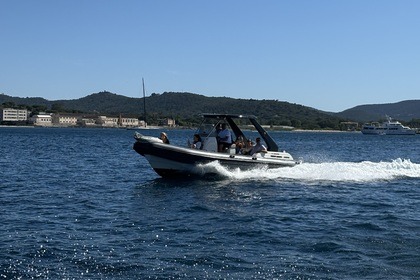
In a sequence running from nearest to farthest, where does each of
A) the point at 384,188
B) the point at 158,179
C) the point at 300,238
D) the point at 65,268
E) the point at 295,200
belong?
the point at 65,268, the point at 300,238, the point at 295,200, the point at 384,188, the point at 158,179

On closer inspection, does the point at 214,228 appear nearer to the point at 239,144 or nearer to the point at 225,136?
the point at 225,136

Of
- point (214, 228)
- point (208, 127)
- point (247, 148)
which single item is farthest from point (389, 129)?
point (214, 228)

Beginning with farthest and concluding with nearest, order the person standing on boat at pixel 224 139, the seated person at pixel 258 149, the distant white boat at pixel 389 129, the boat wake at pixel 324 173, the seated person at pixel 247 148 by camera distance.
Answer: the distant white boat at pixel 389 129 < the seated person at pixel 247 148 < the seated person at pixel 258 149 < the person standing on boat at pixel 224 139 < the boat wake at pixel 324 173

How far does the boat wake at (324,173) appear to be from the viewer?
2544cm

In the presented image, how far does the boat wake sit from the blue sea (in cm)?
10

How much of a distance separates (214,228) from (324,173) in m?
13.6

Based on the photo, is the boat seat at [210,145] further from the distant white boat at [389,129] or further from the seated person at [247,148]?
the distant white boat at [389,129]

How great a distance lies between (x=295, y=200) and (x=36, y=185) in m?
11.2

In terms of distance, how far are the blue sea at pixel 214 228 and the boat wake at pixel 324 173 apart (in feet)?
0.34

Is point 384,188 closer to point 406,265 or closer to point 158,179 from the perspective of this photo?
point 158,179

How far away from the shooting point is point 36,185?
958 inches

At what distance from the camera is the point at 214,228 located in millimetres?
14898

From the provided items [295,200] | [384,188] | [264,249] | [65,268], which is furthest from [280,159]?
[65,268]

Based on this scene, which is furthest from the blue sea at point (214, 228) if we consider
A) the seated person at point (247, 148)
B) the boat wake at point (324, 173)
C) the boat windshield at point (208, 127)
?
the boat windshield at point (208, 127)
